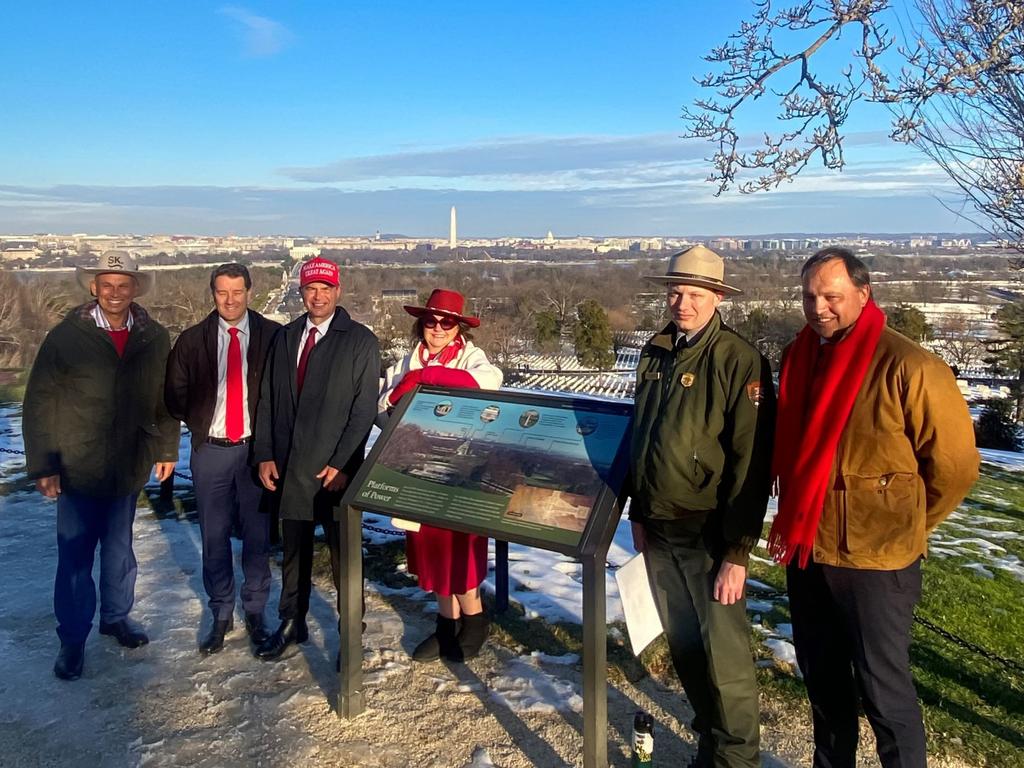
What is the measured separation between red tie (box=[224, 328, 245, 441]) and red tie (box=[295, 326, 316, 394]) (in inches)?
16.3

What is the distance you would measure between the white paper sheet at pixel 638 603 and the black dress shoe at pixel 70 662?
9.64 ft

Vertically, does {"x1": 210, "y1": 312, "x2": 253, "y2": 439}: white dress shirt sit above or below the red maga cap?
below

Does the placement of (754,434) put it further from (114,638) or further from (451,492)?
(114,638)

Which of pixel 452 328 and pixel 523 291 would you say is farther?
pixel 523 291

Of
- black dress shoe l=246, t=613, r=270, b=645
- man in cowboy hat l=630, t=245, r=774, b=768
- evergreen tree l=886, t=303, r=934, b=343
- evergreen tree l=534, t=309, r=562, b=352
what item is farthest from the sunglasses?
evergreen tree l=534, t=309, r=562, b=352

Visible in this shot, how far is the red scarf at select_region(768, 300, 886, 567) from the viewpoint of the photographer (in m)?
2.61

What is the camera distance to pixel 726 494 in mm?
2859

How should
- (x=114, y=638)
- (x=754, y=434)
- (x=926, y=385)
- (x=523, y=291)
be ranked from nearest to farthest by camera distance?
(x=926, y=385) → (x=754, y=434) → (x=114, y=638) → (x=523, y=291)

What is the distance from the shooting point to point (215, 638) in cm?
439

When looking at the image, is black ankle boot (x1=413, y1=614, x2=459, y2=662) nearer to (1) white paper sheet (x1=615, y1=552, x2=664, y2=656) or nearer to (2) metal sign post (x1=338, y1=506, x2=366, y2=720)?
(2) metal sign post (x1=338, y1=506, x2=366, y2=720)

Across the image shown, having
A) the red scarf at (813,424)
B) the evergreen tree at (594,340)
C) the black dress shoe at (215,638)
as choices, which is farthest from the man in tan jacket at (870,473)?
the evergreen tree at (594,340)

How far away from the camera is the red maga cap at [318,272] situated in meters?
4.00

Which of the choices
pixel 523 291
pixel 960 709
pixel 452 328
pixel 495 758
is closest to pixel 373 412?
pixel 452 328

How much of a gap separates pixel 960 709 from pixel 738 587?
1.86 metres
